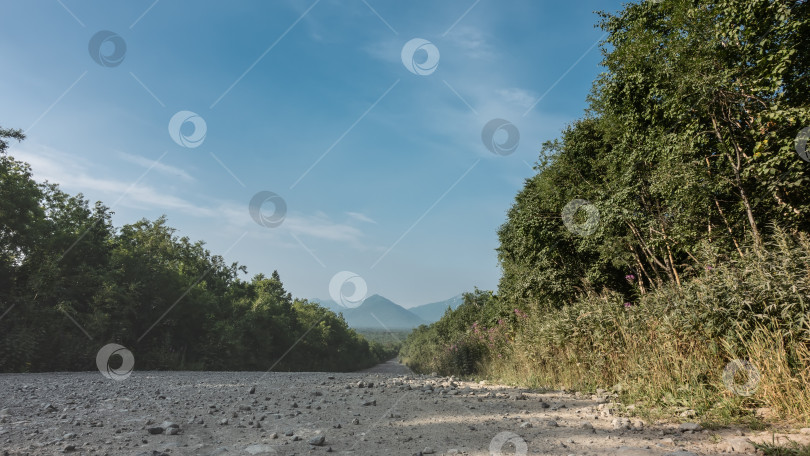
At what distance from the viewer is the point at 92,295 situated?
23641 mm

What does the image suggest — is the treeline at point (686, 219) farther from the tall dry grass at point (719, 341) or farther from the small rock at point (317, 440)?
the small rock at point (317, 440)

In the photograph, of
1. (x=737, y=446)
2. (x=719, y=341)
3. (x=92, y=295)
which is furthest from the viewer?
(x=92, y=295)

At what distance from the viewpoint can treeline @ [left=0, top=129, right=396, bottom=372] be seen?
64.5ft

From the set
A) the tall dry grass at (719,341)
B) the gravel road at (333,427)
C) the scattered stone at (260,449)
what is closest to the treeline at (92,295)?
the gravel road at (333,427)

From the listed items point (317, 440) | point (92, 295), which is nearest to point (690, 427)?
point (317, 440)

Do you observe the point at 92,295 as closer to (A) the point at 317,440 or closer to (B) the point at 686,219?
(A) the point at 317,440

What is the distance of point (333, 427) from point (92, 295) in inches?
1001

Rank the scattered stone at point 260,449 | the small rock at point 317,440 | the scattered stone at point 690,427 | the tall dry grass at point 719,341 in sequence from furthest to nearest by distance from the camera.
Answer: the tall dry grass at point 719,341, the scattered stone at point 690,427, the small rock at point 317,440, the scattered stone at point 260,449

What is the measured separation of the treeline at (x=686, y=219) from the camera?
595 centimetres

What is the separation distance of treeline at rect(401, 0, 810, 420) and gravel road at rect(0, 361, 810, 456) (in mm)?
1499

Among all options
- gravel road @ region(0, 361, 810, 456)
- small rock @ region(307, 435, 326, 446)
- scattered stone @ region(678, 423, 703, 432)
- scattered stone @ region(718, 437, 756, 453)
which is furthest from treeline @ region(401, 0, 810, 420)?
small rock @ region(307, 435, 326, 446)

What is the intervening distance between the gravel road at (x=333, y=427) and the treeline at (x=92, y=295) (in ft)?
49.1

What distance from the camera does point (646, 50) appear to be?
13.0 meters

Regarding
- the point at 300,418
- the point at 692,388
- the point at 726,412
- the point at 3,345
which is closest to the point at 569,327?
the point at 692,388
